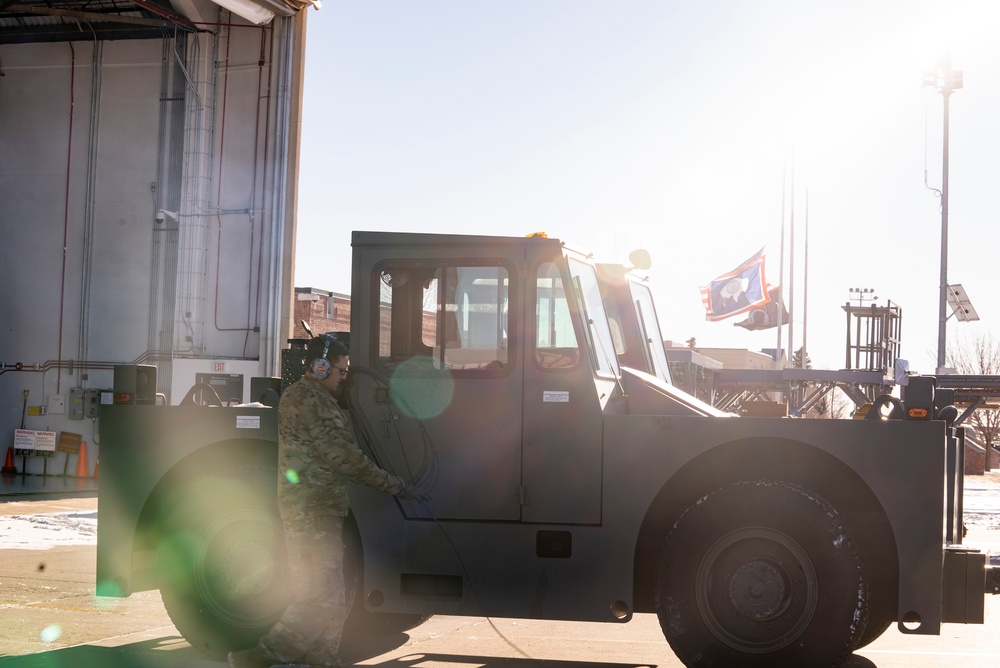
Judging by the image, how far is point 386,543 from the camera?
6.35 m

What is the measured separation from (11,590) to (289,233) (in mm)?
12294

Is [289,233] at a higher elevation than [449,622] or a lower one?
higher

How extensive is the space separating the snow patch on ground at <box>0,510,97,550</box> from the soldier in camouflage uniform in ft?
24.2

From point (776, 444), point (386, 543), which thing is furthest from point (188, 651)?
point (776, 444)

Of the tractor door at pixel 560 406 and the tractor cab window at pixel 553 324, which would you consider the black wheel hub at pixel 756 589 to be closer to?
the tractor door at pixel 560 406

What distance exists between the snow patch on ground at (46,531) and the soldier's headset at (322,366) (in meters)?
7.60

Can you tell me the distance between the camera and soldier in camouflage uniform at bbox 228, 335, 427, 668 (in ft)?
19.4

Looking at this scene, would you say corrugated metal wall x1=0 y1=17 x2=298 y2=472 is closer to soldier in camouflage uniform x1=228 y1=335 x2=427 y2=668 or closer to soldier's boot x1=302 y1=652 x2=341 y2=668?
soldier in camouflage uniform x1=228 y1=335 x2=427 y2=668

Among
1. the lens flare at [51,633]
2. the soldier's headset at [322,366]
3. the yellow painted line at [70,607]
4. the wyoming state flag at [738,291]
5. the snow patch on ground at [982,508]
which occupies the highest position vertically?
the wyoming state flag at [738,291]

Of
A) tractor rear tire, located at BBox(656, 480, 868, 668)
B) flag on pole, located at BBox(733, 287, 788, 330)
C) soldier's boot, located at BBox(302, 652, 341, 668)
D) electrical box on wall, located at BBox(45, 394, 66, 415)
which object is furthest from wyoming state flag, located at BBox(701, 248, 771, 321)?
soldier's boot, located at BBox(302, 652, 341, 668)

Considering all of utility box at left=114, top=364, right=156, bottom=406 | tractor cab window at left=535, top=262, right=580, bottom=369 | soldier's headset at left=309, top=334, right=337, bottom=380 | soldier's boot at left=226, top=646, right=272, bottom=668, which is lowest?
soldier's boot at left=226, top=646, right=272, bottom=668

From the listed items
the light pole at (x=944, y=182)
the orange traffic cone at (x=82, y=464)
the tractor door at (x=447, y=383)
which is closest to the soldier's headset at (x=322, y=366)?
the tractor door at (x=447, y=383)

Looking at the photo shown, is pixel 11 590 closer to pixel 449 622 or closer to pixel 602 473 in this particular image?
pixel 449 622

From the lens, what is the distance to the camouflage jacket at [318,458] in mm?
5980
